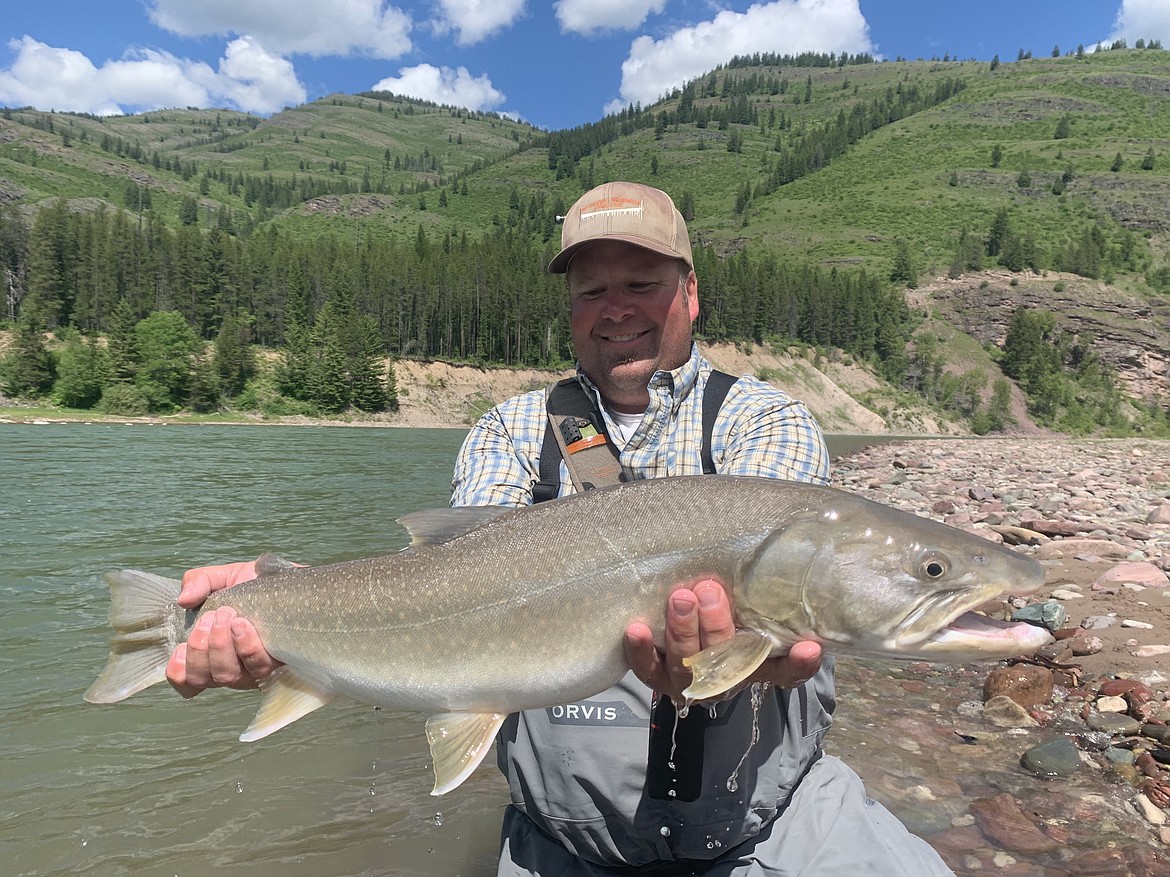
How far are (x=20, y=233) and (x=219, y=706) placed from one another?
3707 inches

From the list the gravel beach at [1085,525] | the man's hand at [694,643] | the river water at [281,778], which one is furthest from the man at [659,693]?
the gravel beach at [1085,525]

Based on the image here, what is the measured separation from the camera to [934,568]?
86.1 inches

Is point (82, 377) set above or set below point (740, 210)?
below

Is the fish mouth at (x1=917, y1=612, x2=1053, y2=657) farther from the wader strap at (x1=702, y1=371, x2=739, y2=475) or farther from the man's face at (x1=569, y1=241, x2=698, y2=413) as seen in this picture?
the man's face at (x1=569, y1=241, x2=698, y2=413)

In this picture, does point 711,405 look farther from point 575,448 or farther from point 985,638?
point 985,638

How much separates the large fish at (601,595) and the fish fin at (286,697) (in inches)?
0.8

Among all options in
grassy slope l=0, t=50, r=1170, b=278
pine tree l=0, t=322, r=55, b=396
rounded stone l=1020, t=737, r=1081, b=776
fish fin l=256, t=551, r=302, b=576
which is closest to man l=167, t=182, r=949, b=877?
fish fin l=256, t=551, r=302, b=576

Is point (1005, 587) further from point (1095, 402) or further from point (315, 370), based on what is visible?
point (1095, 402)

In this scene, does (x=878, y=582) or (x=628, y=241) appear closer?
(x=878, y=582)

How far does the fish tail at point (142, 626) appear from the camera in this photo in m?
2.98

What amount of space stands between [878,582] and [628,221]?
5.55ft

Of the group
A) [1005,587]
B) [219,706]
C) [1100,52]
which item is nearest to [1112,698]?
[1005,587]

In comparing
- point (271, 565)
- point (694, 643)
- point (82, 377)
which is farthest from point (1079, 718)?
point (82, 377)

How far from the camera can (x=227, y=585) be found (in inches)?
127
